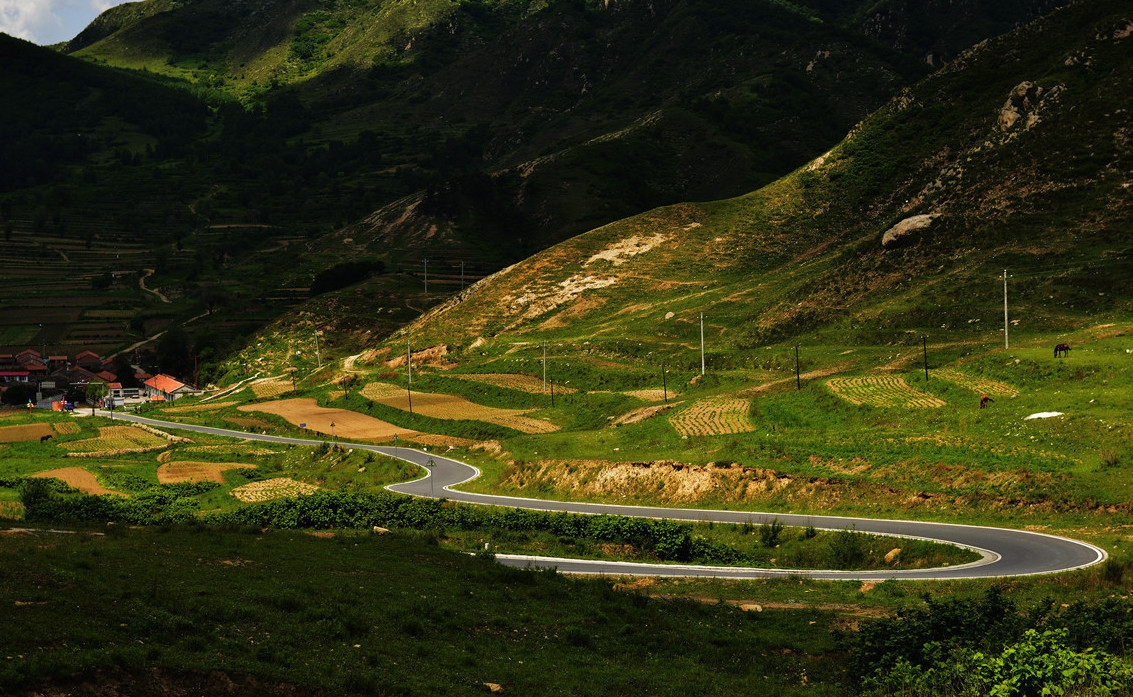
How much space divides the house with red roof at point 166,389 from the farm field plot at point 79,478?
89021 millimetres

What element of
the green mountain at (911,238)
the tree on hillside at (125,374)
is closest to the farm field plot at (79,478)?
the green mountain at (911,238)

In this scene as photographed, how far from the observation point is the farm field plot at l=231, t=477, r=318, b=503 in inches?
2805

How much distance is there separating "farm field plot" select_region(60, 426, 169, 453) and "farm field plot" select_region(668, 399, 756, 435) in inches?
2595

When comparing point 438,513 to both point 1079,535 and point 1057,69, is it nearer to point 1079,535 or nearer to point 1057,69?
point 1079,535

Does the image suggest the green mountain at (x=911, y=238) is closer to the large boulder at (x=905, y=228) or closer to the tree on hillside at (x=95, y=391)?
the large boulder at (x=905, y=228)

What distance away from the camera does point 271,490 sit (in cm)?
7575

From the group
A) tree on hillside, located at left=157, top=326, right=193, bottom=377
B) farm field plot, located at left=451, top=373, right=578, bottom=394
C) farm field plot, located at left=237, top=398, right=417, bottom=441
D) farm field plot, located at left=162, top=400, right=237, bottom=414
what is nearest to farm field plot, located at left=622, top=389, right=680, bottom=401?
farm field plot, located at left=451, top=373, right=578, bottom=394

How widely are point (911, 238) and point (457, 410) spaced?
67.9 metres

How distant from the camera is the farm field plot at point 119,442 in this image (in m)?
102

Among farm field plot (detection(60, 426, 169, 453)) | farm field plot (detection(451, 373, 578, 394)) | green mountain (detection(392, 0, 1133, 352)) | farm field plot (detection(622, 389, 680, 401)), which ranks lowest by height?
farm field plot (detection(60, 426, 169, 453))

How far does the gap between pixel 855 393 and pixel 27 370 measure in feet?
603

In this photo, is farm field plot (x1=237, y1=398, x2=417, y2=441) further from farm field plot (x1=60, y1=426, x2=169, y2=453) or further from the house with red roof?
the house with red roof

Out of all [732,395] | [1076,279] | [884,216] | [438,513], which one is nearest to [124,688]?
[438,513]

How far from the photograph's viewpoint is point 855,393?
70062 millimetres
